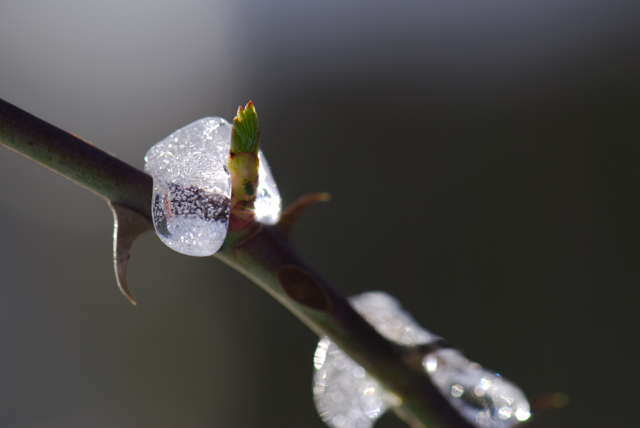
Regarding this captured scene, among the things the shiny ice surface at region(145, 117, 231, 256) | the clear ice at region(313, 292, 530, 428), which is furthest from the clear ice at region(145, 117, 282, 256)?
the clear ice at region(313, 292, 530, 428)

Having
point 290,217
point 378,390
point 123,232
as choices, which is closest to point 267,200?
point 290,217

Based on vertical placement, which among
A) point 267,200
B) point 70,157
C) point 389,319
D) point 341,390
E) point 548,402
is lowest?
point 341,390

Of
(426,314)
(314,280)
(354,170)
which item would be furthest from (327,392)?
(354,170)

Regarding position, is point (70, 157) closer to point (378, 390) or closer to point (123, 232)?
point (123, 232)

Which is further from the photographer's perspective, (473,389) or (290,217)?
(473,389)

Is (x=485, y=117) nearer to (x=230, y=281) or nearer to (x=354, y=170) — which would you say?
(x=354, y=170)

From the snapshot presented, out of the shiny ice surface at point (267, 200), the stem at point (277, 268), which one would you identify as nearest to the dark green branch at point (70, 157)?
the stem at point (277, 268)

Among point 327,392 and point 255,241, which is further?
point 327,392
